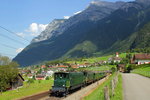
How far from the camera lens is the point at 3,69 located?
82938mm

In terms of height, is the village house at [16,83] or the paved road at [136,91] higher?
the paved road at [136,91]

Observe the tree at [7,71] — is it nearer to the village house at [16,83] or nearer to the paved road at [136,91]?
the village house at [16,83]

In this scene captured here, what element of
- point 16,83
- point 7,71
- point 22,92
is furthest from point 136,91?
point 16,83

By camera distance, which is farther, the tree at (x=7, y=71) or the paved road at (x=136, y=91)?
the tree at (x=7, y=71)

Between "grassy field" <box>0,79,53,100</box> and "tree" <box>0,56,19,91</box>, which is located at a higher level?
"tree" <box>0,56,19,91</box>

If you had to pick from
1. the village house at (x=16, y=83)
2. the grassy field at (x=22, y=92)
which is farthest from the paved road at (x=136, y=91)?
the village house at (x=16, y=83)

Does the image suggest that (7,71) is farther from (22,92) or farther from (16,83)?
(22,92)

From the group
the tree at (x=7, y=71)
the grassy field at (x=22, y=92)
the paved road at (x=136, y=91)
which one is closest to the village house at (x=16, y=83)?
the tree at (x=7, y=71)

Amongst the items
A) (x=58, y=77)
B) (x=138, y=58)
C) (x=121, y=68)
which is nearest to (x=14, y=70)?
(x=58, y=77)

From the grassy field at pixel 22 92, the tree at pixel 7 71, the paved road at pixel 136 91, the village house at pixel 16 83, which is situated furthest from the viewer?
the village house at pixel 16 83

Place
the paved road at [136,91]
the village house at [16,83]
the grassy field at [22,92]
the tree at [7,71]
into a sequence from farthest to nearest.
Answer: the village house at [16,83] < the tree at [7,71] < the grassy field at [22,92] < the paved road at [136,91]

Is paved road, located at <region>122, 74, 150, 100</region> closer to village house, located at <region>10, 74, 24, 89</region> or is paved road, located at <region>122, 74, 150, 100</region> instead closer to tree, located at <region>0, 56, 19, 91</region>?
tree, located at <region>0, 56, 19, 91</region>

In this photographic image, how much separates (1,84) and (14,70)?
53.8 feet

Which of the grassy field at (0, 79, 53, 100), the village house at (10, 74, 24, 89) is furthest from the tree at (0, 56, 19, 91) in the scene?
the grassy field at (0, 79, 53, 100)
